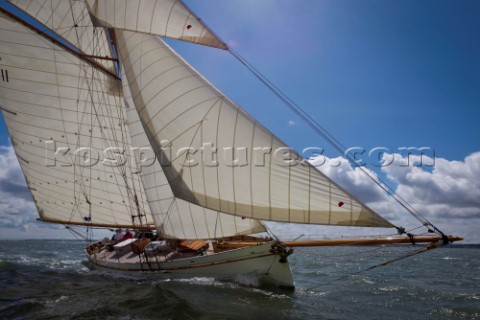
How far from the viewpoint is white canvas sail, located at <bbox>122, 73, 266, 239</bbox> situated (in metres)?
11.8

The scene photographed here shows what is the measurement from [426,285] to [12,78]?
25470 millimetres

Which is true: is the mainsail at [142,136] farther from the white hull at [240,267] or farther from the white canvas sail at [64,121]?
the white hull at [240,267]

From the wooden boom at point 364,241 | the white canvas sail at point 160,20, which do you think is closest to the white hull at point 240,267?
the wooden boom at point 364,241

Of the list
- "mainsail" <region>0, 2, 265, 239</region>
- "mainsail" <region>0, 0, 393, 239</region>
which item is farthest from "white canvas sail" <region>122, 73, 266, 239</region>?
"mainsail" <region>0, 2, 265, 239</region>

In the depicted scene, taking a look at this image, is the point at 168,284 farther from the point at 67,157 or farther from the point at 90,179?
A: the point at 67,157

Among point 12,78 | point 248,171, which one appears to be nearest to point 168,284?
point 248,171

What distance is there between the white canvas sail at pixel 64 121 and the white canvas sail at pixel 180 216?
5505 millimetres

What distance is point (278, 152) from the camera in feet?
28.1

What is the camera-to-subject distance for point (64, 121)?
19312 millimetres

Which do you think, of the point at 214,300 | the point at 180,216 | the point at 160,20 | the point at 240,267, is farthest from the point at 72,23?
the point at 214,300

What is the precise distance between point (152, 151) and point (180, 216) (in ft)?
9.85

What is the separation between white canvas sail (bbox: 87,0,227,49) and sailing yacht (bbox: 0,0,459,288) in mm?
49

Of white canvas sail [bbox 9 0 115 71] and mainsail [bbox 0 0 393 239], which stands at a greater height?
white canvas sail [bbox 9 0 115 71]

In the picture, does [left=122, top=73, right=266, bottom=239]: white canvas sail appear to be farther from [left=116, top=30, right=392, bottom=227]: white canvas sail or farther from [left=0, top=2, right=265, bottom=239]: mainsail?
[left=0, top=2, right=265, bottom=239]: mainsail
